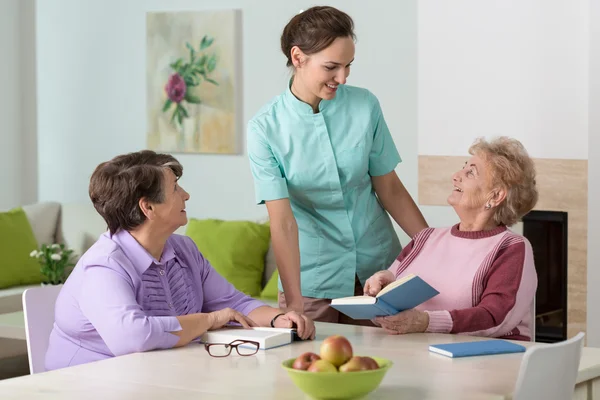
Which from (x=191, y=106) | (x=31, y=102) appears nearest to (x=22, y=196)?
(x=31, y=102)

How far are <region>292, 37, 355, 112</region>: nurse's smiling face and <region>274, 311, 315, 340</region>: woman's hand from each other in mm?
682

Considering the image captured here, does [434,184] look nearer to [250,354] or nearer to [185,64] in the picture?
[185,64]

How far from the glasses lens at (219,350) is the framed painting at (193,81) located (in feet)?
10.3

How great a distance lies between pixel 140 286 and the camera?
8.41ft

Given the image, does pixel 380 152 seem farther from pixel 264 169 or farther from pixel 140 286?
pixel 140 286

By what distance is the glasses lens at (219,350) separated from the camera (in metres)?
2.41

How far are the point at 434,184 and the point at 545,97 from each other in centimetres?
68

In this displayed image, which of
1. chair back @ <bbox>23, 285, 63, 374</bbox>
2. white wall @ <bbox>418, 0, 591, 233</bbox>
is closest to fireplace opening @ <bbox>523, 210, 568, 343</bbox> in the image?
white wall @ <bbox>418, 0, 591, 233</bbox>

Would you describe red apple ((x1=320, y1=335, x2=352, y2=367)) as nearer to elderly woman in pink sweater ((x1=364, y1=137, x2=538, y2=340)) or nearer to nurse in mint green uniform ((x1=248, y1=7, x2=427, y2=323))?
elderly woman in pink sweater ((x1=364, y1=137, x2=538, y2=340))

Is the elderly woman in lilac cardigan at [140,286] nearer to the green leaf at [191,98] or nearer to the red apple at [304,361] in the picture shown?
the red apple at [304,361]

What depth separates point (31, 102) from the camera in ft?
21.2

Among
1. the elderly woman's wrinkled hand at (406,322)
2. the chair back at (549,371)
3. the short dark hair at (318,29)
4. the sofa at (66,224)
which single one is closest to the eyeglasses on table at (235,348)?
the elderly woman's wrinkled hand at (406,322)

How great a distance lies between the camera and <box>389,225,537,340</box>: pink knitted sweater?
268cm

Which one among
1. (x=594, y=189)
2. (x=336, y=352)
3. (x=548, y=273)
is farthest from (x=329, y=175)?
(x=548, y=273)
